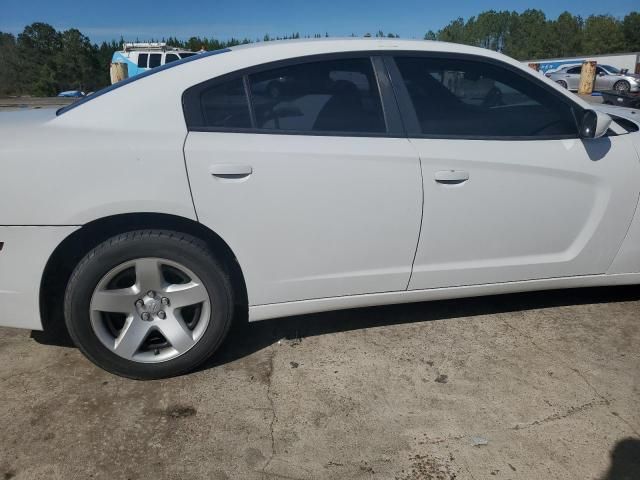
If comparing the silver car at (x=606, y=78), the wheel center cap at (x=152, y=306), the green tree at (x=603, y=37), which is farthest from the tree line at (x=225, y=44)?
the wheel center cap at (x=152, y=306)

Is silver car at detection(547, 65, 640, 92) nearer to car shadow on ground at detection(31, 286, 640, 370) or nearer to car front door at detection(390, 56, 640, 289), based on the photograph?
car shadow on ground at detection(31, 286, 640, 370)

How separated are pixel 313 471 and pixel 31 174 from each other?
170cm

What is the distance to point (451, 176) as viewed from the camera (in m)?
2.44

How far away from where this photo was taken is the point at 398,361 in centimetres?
262

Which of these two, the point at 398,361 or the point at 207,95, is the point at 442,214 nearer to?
the point at 398,361

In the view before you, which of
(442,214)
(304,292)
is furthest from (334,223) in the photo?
(442,214)

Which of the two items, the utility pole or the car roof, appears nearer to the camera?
the car roof

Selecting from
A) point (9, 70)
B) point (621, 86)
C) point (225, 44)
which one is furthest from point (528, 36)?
point (9, 70)

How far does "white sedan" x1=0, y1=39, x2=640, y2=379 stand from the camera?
215cm

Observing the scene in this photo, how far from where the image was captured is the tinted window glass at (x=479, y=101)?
254 cm

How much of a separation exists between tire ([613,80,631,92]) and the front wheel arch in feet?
93.3

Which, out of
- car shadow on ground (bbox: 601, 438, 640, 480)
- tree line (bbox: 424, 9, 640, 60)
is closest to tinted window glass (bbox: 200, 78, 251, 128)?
car shadow on ground (bbox: 601, 438, 640, 480)

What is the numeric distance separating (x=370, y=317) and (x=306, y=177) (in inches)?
46.3

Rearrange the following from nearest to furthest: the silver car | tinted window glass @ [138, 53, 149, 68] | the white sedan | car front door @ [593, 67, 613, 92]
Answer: the white sedan, tinted window glass @ [138, 53, 149, 68], the silver car, car front door @ [593, 67, 613, 92]
